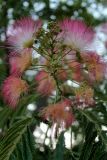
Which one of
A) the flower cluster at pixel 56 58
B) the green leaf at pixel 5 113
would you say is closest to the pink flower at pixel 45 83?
the flower cluster at pixel 56 58

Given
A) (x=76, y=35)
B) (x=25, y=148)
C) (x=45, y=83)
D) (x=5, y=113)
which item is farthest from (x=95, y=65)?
(x=5, y=113)

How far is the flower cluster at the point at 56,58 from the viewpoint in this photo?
6.15 feet

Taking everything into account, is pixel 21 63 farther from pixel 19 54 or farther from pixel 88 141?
pixel 88 141

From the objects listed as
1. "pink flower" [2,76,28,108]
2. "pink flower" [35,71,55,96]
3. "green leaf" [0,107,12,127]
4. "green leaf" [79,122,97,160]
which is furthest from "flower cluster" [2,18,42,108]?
"green leaf" [0,107,12,127]

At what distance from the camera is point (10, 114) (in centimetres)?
250

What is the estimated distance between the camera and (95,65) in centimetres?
197

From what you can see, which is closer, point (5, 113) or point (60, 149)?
point (60, 149)

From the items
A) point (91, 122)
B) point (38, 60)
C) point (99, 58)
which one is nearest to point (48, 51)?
point (38, 60)

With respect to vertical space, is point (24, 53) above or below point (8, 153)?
above

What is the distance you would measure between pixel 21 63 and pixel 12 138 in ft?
0.88

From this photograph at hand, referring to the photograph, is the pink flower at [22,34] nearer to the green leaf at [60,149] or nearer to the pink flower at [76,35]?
the pink flower at [76,35]

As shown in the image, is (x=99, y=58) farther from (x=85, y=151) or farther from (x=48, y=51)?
(x=85, y=151)

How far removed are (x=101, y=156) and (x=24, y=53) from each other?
0.46 meters

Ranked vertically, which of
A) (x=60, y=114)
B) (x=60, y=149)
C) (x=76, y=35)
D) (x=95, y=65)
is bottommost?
(x=60, y=149)
